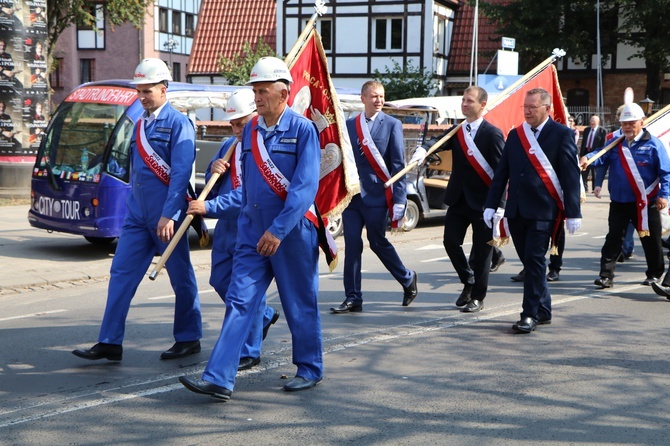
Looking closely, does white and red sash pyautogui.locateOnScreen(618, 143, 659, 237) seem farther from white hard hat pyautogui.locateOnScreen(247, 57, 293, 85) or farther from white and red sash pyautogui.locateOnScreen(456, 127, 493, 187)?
white hard hat pyautogui.locateOnScreen(247, 57, 293, 85)

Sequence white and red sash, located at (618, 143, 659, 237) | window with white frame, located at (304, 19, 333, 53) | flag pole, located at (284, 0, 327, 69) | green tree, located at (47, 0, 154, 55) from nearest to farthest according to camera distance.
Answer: flag pole, located at (284, 0, 327, 69)
white and red sash, located at (618, 143, 659, 237)
green tree, located at (47, 0, 154, 55)
window with white frame, located at (304, 19, 333, 53)

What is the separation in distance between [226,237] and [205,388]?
1.34 m

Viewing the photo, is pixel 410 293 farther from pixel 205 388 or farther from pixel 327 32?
pixel 327 32

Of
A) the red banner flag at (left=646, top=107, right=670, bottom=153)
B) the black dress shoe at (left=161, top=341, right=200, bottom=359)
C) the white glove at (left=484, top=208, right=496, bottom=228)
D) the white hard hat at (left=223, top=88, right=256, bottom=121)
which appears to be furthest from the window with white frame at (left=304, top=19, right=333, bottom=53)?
the black dress shoe at (left=161, top=341, right=200, bottom=359)

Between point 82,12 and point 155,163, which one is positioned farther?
point 82,12

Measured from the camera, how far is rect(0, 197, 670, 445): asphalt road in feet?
16.4

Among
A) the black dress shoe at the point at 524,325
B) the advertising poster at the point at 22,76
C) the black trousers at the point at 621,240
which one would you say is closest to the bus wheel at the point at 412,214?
the black trousers at the point at 621,240

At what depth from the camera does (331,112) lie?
23.0 feet

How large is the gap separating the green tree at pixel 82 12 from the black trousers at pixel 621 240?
857 inches

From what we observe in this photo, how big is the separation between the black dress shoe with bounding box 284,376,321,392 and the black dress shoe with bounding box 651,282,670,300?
4.61 m

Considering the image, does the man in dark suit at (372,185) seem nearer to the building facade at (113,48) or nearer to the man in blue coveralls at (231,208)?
the man in blue coveralls at (231,208)

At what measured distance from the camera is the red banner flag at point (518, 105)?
9.88 metres

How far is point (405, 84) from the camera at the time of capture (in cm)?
3641

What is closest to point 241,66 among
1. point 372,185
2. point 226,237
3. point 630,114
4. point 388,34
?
point 388,34
